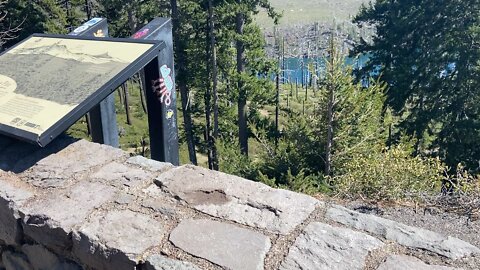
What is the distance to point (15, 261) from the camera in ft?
8.39

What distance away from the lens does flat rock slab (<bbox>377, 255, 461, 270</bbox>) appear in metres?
1.85

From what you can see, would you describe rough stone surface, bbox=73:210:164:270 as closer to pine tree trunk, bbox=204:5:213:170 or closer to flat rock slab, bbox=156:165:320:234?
flat rock slab, bbox=156:165:320:234

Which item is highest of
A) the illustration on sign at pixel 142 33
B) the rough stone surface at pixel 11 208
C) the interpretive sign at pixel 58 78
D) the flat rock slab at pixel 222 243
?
the illustration on sign at pixel 142 33

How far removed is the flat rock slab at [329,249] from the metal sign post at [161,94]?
2.37 metres

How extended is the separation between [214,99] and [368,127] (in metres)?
9.83

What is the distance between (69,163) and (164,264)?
3.82 ft

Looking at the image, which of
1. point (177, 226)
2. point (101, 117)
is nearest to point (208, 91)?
point (101, 117)

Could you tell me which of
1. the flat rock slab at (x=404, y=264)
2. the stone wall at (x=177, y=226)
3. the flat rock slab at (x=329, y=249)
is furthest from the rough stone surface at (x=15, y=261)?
the flat rock slab at (x=404, y=264)

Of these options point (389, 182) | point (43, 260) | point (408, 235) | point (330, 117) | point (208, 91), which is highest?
point (408, 235)

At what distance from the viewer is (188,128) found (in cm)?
2202

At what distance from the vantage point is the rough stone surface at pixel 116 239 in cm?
199

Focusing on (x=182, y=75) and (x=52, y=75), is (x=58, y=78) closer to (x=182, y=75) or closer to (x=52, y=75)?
(x=52, y=75)

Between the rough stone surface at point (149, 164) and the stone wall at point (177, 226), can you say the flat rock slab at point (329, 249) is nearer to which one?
the stone wall at point (177, 226)

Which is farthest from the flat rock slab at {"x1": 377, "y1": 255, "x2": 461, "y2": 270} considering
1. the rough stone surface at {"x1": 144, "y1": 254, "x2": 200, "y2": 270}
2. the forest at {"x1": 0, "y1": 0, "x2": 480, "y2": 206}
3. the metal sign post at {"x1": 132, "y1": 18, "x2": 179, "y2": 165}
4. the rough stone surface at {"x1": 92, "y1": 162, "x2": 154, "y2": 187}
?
the forest at {"x1": 0, "y1": 0, "x2": 480, "y2": 206}
